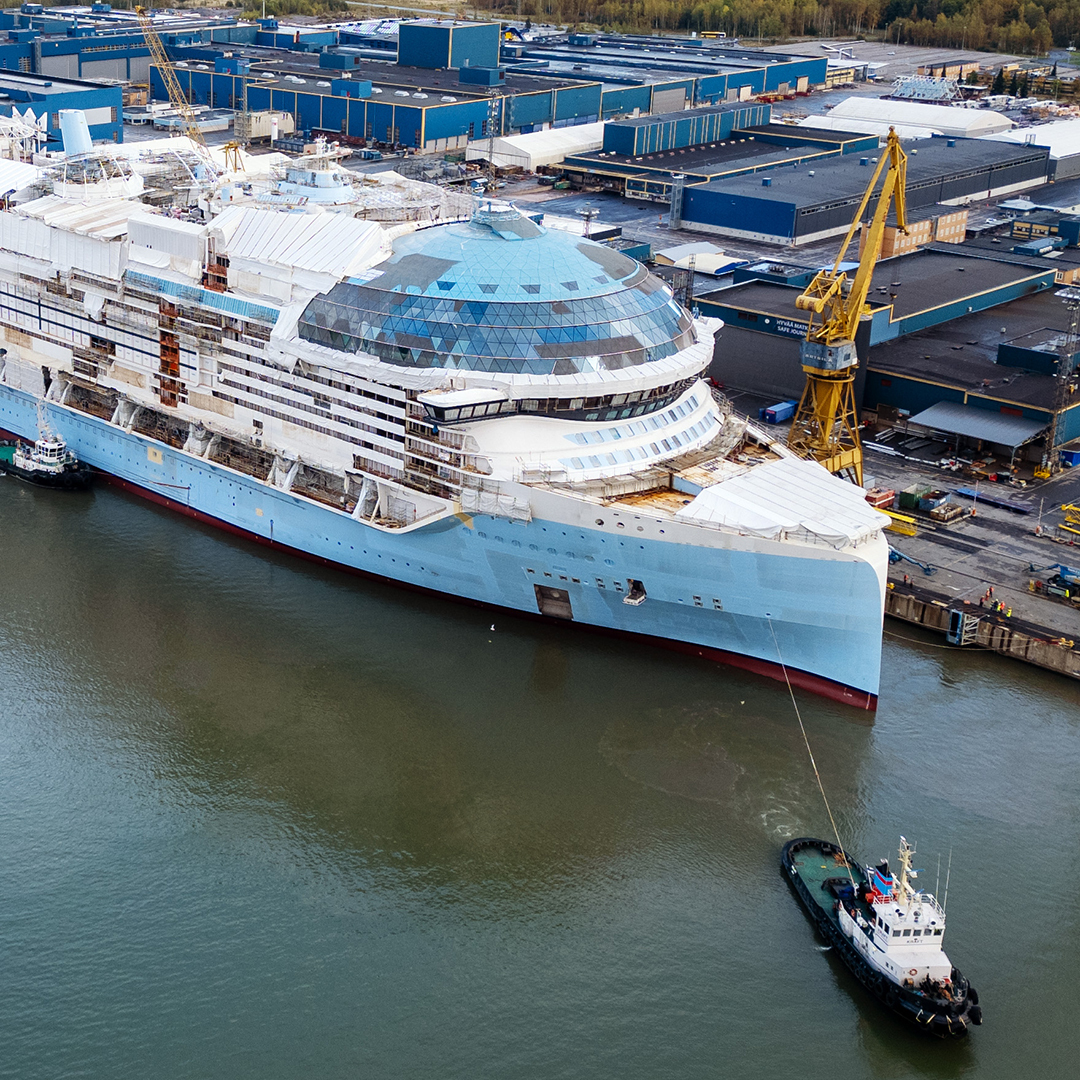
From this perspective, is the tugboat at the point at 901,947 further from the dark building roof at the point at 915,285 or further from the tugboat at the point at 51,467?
the dark building roof at the point at 915,285

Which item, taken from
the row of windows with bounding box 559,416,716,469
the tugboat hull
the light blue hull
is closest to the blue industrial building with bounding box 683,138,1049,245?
the row of windows with bounding box 559,416,716,469

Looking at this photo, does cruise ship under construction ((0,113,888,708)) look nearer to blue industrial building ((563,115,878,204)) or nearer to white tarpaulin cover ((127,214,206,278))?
white tarpaulin cover ((127,214,206,278))

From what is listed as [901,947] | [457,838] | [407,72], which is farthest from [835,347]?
[407,72]

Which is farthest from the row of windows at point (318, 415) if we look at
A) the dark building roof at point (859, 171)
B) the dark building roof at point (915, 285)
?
the dark building roof at point (859, 171)

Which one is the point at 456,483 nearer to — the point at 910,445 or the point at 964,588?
Result: the point at 964,588

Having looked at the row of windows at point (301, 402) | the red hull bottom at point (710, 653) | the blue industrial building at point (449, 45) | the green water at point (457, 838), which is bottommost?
the green water at point (457, 838)
